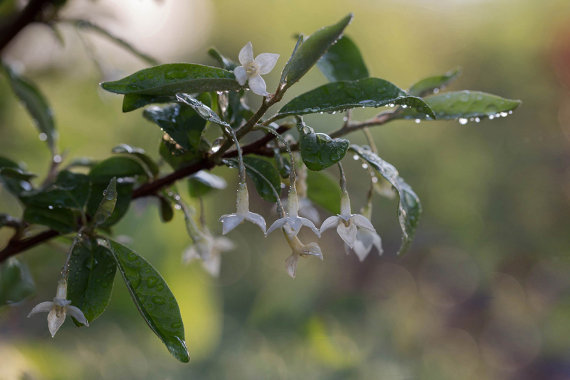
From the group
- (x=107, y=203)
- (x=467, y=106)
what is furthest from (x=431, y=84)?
(x=107, y=203)

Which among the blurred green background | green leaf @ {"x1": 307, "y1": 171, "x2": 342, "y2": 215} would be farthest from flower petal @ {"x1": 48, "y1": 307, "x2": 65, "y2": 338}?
the blurred green background

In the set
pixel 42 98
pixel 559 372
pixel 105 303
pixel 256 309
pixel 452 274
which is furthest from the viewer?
pixel 452 274

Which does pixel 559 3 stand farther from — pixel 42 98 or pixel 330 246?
pixel 42 98

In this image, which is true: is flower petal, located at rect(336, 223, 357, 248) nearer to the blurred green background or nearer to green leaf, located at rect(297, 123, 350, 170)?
green leaf, located at rect(297, 123, 350, 170)

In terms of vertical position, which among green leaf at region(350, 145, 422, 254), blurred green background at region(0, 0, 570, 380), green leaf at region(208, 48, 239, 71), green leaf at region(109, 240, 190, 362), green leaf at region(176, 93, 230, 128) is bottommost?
blurred green background at region(0, 0, 570, 380)

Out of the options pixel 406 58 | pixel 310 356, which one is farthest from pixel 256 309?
pixel 406 58

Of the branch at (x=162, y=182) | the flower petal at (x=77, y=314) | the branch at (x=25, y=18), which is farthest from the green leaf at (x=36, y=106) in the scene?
the flower petal at (x=77, y=314)
